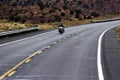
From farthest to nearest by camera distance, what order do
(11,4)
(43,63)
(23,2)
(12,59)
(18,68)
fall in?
(23,2), (11,4), (12,59), (43,63), (18,68)

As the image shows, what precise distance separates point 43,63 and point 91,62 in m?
2.45

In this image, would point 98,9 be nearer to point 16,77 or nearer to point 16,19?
point 16,19

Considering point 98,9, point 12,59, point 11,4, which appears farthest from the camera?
point 98,9

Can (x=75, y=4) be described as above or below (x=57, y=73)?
below

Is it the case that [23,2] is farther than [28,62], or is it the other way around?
[23,2]

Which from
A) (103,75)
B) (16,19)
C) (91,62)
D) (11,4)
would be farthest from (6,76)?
(11,4)

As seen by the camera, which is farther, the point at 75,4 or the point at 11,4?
the point at 75,4

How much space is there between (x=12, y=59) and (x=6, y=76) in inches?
243

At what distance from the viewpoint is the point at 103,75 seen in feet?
48.6

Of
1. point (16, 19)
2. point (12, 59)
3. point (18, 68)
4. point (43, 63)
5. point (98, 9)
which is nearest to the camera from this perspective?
point (18, 68)

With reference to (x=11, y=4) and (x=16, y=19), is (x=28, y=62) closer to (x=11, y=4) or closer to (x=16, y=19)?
(x=16, y=19)

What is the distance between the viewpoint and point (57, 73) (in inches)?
607

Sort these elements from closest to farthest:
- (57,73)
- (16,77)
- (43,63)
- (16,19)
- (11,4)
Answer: (16,77), (57,73), (43,63), (16,19), (11,4)

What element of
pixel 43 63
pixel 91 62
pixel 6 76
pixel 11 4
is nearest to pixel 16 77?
pixel 6 76
